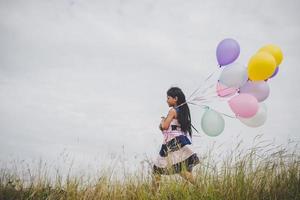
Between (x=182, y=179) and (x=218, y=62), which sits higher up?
(x=218, y=62)

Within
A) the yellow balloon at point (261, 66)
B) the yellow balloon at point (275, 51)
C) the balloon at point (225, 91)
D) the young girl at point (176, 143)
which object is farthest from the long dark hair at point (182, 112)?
the yellow balloon at point (275, 51)

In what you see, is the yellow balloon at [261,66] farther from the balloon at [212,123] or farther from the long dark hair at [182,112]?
the long dark hair at [182,112]

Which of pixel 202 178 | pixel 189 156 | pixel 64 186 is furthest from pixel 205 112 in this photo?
pixel 64 186

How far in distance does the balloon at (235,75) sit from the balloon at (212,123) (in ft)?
1.46

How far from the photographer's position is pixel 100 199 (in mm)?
4934

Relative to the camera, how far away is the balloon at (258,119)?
15.8ft

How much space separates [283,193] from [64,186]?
3159mm

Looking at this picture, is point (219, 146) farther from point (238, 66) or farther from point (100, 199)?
point (100, 199)

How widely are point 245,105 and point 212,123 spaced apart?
1.70ft

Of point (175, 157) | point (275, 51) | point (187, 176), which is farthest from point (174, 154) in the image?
point (275, 51)

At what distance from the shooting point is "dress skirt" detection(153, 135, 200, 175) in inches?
187

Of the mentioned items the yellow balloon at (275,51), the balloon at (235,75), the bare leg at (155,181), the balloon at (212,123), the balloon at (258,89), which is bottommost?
the bare leg at (155,181)

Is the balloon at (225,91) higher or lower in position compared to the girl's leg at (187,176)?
higher

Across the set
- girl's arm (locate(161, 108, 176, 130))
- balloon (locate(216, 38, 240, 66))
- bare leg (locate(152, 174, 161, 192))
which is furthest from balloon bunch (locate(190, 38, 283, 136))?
bare leg (locate(152, 174, 161, 192))
